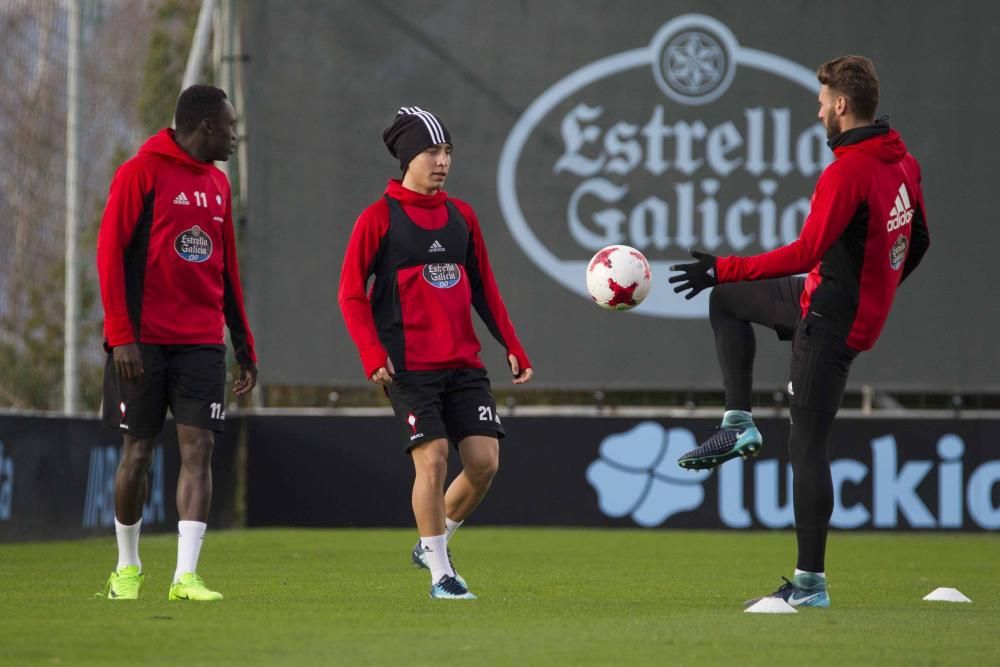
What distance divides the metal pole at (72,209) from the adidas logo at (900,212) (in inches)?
284

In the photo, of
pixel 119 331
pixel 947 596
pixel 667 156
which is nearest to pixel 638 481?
pixel 667 156

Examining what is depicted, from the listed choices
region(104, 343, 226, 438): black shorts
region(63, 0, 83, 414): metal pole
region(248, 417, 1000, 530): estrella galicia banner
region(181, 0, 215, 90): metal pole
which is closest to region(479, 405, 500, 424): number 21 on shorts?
A: region(104, 343, 226, 438): black shorts

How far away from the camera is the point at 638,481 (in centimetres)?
1351

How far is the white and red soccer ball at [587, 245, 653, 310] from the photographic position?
7.27 meters

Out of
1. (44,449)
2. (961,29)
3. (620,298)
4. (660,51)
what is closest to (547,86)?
(660,51)

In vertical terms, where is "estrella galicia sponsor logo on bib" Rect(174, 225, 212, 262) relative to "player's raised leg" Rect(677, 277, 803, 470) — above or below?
above

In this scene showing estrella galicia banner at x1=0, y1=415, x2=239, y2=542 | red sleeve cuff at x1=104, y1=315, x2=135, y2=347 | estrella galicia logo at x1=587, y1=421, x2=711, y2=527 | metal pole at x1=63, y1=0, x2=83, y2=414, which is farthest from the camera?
estrella galicia logo at x1=587, y1=421, x2=711, y2=527

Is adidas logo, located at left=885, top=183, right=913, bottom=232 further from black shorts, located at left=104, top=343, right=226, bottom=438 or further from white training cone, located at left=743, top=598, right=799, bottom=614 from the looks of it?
black shorts, located at left=104, top=343, right=226, bottom=438

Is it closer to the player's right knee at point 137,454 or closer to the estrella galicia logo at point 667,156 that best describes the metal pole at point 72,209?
the estrella galicia logo at point 667,156

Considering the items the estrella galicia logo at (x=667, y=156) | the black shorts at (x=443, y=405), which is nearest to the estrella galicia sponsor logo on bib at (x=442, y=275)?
the black shorts at (x=443, y=405)

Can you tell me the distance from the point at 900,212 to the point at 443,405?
2.03m

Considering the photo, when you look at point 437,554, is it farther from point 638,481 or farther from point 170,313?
point 638,481

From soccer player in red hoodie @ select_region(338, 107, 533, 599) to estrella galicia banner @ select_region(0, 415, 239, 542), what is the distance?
421 cm

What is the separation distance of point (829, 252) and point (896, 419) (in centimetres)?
691
